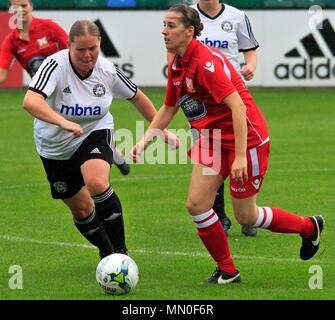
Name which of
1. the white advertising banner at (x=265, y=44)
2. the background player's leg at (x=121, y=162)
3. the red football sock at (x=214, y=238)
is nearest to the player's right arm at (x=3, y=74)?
the background player's leg at (x=121, y=162)

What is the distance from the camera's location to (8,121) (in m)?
20.1

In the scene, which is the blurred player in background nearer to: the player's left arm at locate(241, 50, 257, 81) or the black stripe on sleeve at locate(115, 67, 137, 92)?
the player's left arm at locate(241, 50, 257, 81)

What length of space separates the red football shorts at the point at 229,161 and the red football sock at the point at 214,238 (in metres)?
0.26

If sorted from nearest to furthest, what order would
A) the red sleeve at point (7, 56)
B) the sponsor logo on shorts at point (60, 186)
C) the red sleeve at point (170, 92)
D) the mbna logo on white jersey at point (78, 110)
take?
the red sleeve at point (170, 92)
the mbna logo on white jersey at point (78, 110)
the sponsor logo on shorts at point (60, 186)
the red sleeve at point (7, 56)

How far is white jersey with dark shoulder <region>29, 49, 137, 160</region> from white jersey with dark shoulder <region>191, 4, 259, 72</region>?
221 centimetres

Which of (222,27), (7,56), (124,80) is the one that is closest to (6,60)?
(7,56)

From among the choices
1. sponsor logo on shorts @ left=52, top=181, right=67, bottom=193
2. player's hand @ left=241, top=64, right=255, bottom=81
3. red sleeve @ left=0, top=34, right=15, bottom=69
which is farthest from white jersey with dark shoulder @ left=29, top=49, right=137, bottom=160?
red sleeve @ left=0, top=34, right=15, bottom=69

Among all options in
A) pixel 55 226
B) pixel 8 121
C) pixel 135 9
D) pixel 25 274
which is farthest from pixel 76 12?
pixel 25 274

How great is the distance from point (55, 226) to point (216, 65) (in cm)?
352

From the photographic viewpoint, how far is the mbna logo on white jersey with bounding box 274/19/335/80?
77.8 ft

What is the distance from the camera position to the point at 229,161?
8.49 meters

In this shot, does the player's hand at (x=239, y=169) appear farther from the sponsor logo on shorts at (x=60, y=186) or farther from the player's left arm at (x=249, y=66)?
the player's left arm at (x=249, y=66)

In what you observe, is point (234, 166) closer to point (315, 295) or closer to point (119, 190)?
point (315, 295)

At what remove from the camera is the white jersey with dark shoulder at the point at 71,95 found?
875cm
